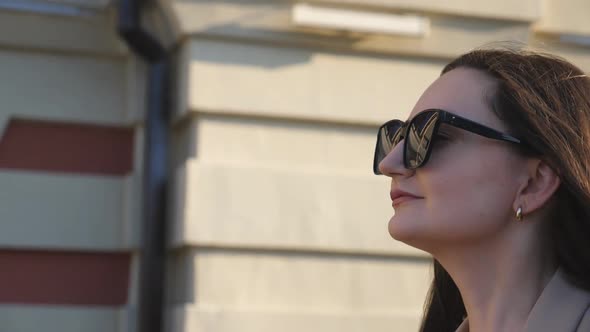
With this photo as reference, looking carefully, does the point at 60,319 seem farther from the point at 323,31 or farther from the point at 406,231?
the point at 406,231

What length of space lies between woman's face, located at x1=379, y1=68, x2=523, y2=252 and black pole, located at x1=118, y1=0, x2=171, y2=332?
213cm

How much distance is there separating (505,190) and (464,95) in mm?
204

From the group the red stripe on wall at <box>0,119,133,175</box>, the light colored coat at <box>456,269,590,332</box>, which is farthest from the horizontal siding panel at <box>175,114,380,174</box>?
the light colored coat at <box>456,269,590,332</box>

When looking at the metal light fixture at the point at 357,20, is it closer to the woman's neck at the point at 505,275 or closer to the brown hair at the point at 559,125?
the brown hair at the point at 559,125

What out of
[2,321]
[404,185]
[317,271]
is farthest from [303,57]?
[404,185]

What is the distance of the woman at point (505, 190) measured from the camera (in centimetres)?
205

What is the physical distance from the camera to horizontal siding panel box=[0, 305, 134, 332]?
4047 mm

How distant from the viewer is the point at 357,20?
13.3ft

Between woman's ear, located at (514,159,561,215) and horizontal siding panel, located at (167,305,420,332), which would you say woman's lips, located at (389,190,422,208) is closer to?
woman's ear, located at (514,159,561,215)

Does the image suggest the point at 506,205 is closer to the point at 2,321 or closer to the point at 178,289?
the point at 178,289

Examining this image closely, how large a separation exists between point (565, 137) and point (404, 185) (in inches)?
12.3

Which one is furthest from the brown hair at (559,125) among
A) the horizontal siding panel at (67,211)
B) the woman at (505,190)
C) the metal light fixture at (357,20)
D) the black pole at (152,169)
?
the horizontal siding panel at (67,211)

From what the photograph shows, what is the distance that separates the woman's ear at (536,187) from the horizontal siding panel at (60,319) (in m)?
2.34

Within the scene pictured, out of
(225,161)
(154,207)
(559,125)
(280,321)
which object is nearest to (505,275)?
(559,125)
